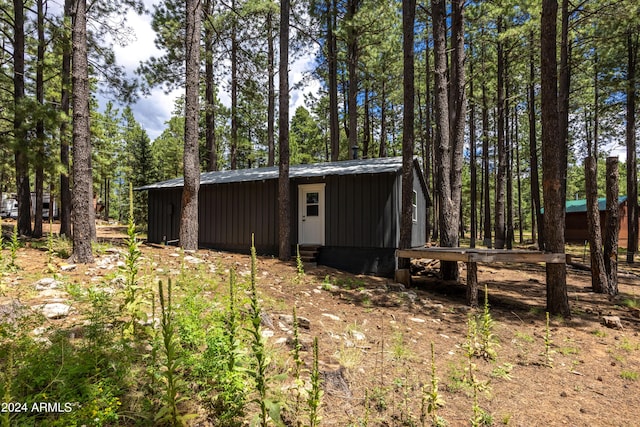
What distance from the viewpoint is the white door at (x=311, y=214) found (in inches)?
424

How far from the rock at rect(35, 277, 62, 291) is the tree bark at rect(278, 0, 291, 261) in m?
5.89

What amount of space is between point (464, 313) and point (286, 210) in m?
5.69

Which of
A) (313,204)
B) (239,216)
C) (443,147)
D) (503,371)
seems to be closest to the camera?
(503,371)

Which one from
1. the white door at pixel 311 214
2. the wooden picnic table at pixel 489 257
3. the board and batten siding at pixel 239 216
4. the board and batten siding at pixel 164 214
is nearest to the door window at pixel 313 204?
the white door at pixel 311 214

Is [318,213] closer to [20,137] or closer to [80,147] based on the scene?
[80,147]

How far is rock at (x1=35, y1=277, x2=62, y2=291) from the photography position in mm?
4441

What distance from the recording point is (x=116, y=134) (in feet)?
98.0

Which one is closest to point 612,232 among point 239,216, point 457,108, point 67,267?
point 457,108

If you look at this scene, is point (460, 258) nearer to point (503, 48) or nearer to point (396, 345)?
point (396, 345)

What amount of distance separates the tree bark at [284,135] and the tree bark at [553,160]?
652cm

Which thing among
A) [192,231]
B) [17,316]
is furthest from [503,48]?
[17,316]

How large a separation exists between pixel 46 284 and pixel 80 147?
9.29 feet

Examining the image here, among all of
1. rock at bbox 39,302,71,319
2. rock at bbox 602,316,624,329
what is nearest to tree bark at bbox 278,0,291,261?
rock at bbox 39,302,71,319

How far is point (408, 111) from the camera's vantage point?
8.25 meters
